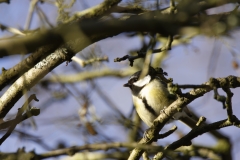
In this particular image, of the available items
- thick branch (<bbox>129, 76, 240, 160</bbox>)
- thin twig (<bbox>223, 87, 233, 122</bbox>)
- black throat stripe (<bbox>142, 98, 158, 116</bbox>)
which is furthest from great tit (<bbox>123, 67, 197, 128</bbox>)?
thin twig (<bbox>223, 87, 233, 122</bbox>)

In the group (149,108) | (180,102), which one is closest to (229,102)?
(180,102)

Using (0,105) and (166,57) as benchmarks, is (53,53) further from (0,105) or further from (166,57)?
(166,57)

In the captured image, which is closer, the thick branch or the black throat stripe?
the thick branch

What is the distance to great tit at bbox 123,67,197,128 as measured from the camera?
13.5 ft

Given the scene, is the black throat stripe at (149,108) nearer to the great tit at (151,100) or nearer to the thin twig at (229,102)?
the great tit at (151,100)

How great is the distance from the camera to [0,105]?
2758mm

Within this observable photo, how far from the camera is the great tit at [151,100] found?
4.11 m

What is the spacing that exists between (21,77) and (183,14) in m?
1.38

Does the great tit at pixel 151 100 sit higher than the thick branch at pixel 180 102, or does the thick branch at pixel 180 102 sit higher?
the thick branch at pixel 180 102

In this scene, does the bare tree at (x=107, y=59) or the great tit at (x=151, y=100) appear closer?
the bare tree at (x=107, y=59)

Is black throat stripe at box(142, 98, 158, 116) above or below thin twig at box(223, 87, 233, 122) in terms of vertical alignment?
below

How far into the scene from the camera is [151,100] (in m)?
4.17

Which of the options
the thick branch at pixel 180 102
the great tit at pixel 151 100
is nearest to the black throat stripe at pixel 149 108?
the great tit at pixel 151 100

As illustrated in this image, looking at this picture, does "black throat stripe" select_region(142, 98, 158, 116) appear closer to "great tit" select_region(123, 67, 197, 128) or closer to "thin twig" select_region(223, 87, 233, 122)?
"great tit" select_region(123, 67, 197, 128)
